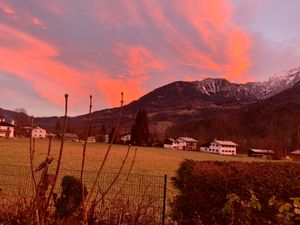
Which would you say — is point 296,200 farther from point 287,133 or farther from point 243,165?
point 287,133

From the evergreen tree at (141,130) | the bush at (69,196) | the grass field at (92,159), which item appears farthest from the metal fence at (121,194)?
the evergreen tree at (141,130)

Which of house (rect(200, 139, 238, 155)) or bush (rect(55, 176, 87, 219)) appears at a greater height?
house (rect(200, 139, 238, 155))

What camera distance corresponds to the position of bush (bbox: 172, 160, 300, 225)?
310 inches

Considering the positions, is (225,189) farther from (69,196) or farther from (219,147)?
(219,147)

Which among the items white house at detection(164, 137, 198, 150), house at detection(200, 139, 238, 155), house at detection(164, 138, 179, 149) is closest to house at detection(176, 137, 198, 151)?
white house at detection(164, 137, 198, 150)

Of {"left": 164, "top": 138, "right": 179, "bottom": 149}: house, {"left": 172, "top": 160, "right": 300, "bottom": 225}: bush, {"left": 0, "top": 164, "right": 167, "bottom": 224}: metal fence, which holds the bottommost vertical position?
{"left": 0, "top": 164, "right": 167, "bottom": 224}: metal fence

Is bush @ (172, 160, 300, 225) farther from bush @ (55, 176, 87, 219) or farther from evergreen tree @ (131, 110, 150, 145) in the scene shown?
evergreen tree @ (131, 110, 150, 145)

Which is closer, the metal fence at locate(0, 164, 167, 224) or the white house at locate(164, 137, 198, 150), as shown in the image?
the metal fence at locate(0, 164, 167, 224)

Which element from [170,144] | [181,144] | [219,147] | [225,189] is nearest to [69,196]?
[225,189]

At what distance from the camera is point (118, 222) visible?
24.7ft

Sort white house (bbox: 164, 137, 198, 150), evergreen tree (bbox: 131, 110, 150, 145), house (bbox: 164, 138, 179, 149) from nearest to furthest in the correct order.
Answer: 1. evergreen tree (bbox: 131, 110, 150, 145)
2. house (bbox: 164, 138, 179, 149)
3. white house (bbox: 164, 137, 198, 150)

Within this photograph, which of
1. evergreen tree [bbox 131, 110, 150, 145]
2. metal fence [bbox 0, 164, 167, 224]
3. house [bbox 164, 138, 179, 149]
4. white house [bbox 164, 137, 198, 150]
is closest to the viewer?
metal fence [bbox 0, 164, 167, 224]

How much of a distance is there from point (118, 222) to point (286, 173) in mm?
3729

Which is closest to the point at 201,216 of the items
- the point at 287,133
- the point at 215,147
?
the point at 215,147
